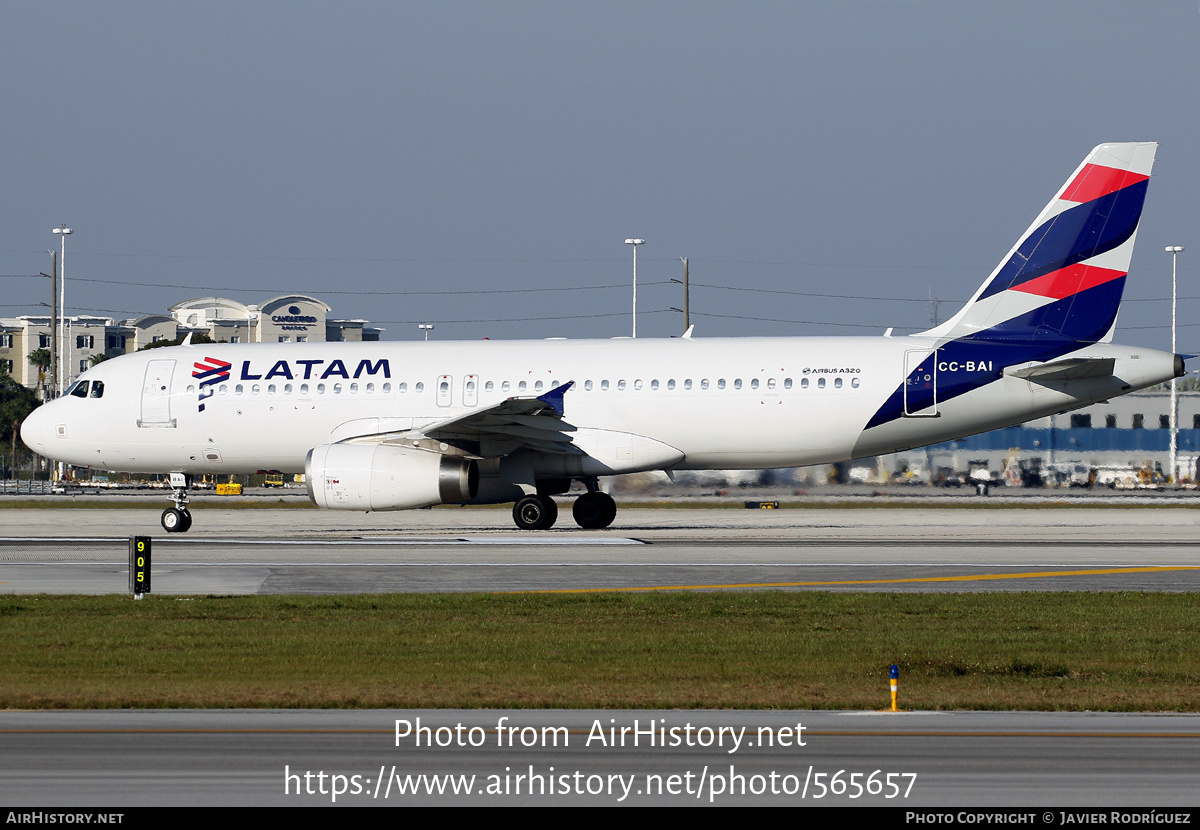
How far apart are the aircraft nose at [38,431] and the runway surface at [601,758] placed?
25056 millimetres

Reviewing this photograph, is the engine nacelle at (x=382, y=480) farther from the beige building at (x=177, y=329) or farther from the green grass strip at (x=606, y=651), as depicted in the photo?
the beige building at (x=177, y=329)

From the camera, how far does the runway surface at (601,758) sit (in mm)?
7590

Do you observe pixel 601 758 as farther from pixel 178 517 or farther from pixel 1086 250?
pixel 178 517

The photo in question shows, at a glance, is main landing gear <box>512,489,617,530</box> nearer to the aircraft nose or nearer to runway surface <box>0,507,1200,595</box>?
runway surface <box>0,507,1200,595</box>

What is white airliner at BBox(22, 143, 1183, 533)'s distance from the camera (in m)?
28.2

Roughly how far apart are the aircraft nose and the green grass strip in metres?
16.8

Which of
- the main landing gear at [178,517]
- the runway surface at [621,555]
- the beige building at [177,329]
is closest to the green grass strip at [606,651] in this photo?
the runway surface at [621,555]

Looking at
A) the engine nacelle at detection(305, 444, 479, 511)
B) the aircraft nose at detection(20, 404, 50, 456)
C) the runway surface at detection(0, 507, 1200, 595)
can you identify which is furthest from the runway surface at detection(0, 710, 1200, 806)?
the aircraft nose at detection(20, 404, 50, 456)

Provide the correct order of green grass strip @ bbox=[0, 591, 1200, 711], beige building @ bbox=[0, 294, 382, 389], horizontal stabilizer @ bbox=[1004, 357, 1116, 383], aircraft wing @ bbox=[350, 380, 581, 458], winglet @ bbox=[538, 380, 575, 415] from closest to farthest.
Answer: green grass strip @ bbox=[0, 591, 1200, 711] → horizontal stabilizer @ bbox=[1004, 357, 1116, 383] → aircraft wing @ bbox=[350, 380, 581, 458] → winglet @ bbox=[538, 380, 575, 415] → beige building @ bbox=[0, 294, 382, 389]

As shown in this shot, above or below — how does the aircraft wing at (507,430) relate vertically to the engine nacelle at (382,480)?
above

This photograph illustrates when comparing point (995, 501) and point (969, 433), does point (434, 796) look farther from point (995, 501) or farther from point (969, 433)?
point (995, 501)

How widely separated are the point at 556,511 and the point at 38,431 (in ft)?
43.9

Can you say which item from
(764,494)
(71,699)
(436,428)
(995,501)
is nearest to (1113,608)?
(71,699)

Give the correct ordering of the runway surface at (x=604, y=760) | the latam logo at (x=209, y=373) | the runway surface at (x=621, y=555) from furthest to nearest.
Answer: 1. the latam logo at (x=209, y=373)
2. the runway surface at (x=621, y=555)
3. the runway surface at (x=604, y=760)
